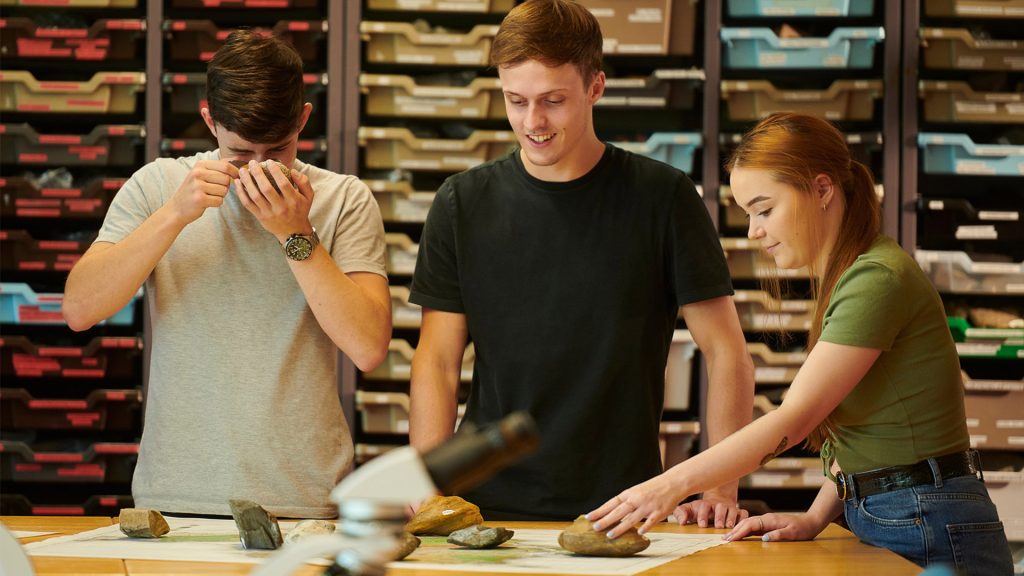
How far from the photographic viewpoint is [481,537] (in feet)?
4.14

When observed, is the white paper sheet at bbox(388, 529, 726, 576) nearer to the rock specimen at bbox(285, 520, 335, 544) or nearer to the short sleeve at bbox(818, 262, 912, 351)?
the rock specimen at bbox(285, 520, 335, 544)

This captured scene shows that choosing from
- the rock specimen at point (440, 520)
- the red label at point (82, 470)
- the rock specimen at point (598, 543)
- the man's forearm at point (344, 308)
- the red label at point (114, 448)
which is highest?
the man's forearm at point (344, 308)

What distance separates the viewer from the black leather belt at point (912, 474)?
128 cm

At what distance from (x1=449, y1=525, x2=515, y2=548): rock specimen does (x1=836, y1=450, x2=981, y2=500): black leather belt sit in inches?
17.2

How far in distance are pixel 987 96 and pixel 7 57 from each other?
2922 millimetres

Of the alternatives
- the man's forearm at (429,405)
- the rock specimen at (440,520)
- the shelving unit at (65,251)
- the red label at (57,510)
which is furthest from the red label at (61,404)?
the rock specimen at (440,520)

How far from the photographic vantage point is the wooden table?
3.63ft

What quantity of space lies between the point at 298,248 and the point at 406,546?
543 millimetres

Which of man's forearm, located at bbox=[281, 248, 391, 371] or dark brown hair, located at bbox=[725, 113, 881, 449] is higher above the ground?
dark brown hair, located at bbox=[725, 113, 881, 449]

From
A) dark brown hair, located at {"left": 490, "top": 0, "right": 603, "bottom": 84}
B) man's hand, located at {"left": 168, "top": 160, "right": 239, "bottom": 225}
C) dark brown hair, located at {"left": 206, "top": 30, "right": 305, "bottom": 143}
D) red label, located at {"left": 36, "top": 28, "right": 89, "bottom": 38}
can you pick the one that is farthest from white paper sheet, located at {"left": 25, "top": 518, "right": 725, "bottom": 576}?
red label, located at {"left": 36, "top": 28, "right": 89, "bottom": 38}

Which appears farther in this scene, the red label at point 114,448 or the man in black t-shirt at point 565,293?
the red label at point 114,448

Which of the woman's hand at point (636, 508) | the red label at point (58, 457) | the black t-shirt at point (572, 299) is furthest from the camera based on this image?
the red label at point (58, 457)

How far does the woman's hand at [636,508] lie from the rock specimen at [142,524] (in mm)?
521

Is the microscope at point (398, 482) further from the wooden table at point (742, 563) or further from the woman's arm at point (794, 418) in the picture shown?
the woman's arm at point (794, 418)
